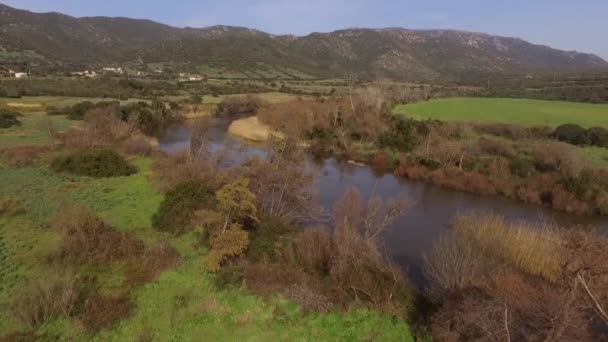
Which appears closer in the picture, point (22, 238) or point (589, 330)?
point (589, 330)

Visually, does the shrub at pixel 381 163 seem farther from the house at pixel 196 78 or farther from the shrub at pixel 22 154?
the house at pixel 196 78

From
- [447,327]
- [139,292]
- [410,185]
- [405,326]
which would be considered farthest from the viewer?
[410,185]

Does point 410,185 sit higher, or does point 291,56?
point 291,56

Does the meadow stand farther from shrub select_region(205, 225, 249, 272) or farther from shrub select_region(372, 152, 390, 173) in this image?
shrub select_region(372, 152, 390, 173)

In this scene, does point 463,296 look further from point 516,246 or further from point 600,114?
point 600,114

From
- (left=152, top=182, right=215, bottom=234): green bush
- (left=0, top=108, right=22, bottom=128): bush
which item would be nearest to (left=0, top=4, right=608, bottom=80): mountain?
(left=0, top=108, right=22, bottom=128): bush

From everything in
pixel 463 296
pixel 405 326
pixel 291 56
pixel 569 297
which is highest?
pixel 291 56

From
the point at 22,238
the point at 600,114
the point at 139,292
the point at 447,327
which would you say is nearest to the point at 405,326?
the point at 447,327
